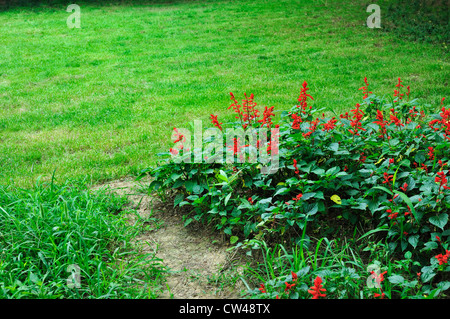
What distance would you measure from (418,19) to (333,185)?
1010cm

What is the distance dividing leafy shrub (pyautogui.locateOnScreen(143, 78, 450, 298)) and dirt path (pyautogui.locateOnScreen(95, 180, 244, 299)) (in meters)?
0.13

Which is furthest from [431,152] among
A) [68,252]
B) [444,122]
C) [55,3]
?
[55,3]

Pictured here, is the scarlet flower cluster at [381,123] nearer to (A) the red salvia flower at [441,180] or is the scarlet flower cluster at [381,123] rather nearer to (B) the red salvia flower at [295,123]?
(B) the red salvia flower at [295,123]

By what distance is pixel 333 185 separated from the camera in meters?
3.06

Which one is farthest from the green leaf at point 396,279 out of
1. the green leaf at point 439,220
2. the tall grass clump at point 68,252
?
the tall grass clump at point 68,252

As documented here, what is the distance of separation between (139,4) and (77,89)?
1121 centimetres

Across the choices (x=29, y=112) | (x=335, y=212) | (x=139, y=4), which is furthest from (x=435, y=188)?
(x=139, y=4)

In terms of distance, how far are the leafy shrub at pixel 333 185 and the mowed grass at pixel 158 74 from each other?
4.57 feet

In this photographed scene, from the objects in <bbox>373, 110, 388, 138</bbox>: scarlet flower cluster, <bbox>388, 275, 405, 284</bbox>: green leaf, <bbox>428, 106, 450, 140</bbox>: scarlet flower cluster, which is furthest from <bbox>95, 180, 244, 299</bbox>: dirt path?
<bbox>428, 106, 450, 140</bbox>: scarlet flower cluster

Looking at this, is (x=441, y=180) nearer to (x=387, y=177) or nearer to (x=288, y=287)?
(x=387, y=177)

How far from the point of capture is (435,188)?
9.00 feet

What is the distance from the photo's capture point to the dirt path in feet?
9.00

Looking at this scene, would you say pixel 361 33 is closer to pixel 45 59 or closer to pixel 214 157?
pixel 45 59
